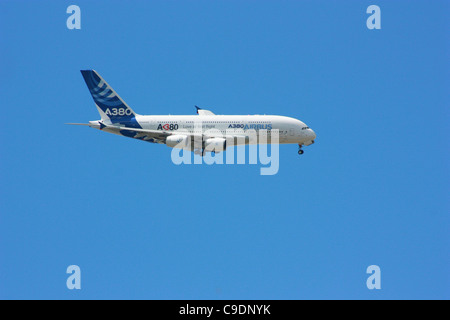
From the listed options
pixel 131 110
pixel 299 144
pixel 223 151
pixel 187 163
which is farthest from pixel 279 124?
pixel 131 110

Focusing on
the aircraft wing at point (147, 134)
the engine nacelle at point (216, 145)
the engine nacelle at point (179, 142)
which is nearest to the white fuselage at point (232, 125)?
the aircraft wing at point (147, 134)

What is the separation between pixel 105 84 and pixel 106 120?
17.4 feet

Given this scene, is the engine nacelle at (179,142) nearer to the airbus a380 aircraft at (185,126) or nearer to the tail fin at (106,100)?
the airbus a380 aircraft at (185,126)

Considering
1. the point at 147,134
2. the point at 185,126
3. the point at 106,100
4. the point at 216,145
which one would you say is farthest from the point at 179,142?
the point at 106,100

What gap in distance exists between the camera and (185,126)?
246 feet

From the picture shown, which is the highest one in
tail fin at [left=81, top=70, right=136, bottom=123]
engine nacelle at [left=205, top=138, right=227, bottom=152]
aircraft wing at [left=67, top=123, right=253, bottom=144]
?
tail fin at [left=81, top=70, right=136, bottom=123]

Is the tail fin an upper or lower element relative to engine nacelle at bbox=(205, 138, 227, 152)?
upper

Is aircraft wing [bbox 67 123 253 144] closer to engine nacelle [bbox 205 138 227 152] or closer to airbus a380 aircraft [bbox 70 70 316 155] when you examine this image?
airbus a380 aircraft [bbox 70 70 316 155]

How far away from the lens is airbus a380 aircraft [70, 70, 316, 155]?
238ft

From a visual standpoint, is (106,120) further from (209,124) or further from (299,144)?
(299,144)

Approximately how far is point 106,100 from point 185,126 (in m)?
12.2

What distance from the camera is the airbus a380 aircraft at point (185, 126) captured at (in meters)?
72.4

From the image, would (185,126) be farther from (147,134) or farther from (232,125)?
(232,125)

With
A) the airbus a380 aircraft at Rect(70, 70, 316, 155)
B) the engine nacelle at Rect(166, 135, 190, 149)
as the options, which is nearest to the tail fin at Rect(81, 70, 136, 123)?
the airbus a380 aircraft at Rect(70, 70, 316, 155)
